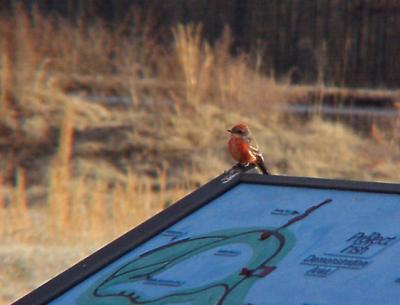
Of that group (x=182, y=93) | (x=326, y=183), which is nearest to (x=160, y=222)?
(x=326, y=183)

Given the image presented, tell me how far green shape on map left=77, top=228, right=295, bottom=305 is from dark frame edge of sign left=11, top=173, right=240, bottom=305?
0.21 feet

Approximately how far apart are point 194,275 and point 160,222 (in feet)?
1.25

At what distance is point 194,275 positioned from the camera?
3168 mm

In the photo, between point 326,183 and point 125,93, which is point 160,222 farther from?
point 125,93

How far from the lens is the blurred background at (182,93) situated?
14711mm

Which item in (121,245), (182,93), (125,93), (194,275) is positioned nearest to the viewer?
(194,275)

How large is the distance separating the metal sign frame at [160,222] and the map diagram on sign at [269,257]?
17mm

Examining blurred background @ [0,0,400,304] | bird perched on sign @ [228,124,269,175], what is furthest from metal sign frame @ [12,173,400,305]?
blurred background @ [0,0,400,304]

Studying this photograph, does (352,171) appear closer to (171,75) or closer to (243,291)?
(171,75)

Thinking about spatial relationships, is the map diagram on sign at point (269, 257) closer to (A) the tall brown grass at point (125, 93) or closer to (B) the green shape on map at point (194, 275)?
(B) the green shape on map at point (194, 275)

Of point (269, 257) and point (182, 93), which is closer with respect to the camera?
point (269, 257)

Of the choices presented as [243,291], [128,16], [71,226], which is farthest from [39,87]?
[243,291]

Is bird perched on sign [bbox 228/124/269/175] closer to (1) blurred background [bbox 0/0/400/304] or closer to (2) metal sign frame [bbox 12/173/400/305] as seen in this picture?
(2) metal sign frame [bbox 12/173/400/305]

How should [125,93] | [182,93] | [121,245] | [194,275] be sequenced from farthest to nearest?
[125,93], [182,93], [121,245], [194,275]
